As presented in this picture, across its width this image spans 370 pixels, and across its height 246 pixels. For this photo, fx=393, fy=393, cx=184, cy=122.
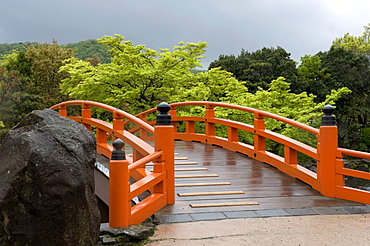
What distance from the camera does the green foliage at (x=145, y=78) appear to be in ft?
51.5

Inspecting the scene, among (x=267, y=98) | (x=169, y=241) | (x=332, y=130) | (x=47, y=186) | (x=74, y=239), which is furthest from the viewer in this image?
(x=267, y=98)

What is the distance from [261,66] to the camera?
1136 inches

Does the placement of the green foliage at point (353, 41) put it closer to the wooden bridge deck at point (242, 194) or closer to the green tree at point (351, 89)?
the green tree at point (351, 89)

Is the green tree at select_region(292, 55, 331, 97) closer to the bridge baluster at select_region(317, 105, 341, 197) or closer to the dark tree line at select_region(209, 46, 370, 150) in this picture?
the dark tree line at select_region(209, 46, 370, 150)

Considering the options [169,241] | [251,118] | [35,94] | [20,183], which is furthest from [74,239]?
[35,94]

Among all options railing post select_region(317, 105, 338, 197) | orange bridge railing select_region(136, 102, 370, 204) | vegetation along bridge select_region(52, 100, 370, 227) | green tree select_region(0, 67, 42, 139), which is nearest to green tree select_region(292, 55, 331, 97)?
green tree select_region(0, 67, 42, 139)

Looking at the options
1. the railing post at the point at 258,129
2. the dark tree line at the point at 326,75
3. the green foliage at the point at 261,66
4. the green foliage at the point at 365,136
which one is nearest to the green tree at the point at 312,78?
the dark tree line at the point at 326,75

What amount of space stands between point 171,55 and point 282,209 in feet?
38.3

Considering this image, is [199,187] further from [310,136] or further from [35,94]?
[35,94]

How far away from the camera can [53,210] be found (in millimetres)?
3404

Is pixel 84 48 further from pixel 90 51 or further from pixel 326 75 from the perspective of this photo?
pixel 326 75

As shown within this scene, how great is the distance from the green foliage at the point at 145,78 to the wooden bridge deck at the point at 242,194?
764cm

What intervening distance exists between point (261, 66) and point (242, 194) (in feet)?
78.4

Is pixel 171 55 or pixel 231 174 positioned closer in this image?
pixel 231 174
